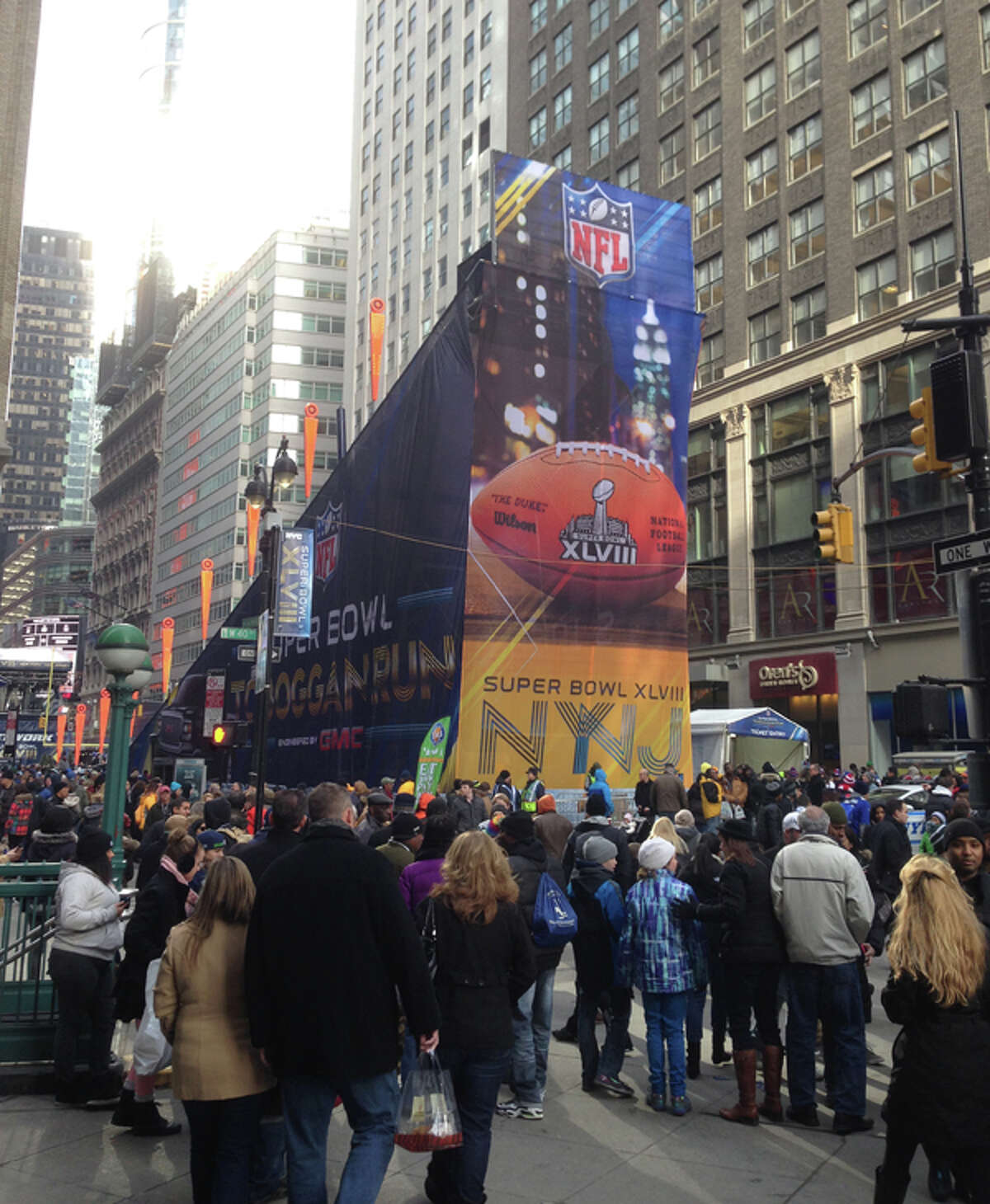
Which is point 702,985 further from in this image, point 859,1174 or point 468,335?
point 468,335

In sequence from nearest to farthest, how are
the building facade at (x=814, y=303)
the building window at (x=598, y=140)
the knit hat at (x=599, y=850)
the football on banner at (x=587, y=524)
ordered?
the knit hat at (x=599, y=850) < the football on banner at (x=587, y=524) < the building facade at (x=814, y=303) < the building window at (x=598, y=140)

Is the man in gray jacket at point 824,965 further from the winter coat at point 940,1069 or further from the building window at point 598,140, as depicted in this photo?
the building window at point 598,140

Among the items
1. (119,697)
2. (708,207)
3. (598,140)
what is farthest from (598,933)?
(598,140)

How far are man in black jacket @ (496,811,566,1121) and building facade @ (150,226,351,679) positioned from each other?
71681 millimetres

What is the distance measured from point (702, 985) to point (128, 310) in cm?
16605

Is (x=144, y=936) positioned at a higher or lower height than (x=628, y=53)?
lower

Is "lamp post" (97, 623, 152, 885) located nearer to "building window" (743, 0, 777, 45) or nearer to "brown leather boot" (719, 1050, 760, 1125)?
"brown leather boot" (719, 1050, 760, 1125)

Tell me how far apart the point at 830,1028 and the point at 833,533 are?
870cm

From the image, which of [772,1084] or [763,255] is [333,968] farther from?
[763,255]

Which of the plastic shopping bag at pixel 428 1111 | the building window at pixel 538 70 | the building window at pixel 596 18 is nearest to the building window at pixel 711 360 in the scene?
the building window at pixel 596 18

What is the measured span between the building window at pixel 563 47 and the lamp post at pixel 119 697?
50.2m

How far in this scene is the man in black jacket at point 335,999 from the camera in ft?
14.3

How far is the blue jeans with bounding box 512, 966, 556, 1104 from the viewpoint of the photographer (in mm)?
7086

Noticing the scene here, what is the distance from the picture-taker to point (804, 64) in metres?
40.8
